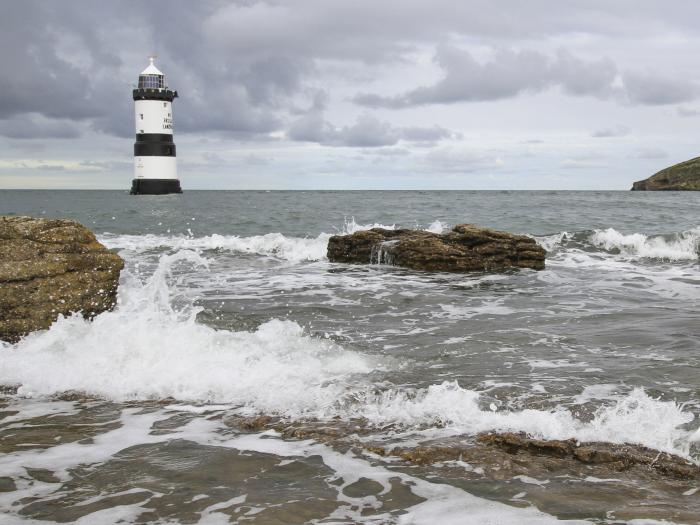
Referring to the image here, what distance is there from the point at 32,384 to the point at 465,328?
16.5 feet

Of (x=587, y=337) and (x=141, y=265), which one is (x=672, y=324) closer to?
(x=587, y=337)

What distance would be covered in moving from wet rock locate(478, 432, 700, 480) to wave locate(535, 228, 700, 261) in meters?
15.4

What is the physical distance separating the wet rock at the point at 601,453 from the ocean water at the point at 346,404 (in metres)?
0.09

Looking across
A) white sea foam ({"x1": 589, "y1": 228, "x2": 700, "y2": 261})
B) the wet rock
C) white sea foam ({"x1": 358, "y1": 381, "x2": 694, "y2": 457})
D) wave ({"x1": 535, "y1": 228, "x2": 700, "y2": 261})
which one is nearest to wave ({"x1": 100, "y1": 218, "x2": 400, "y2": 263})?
wave ({"x1": 535, "y1": 228, "x2": 700, "y2": 261})

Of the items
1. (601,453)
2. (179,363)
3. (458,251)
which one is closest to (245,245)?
(458,251)

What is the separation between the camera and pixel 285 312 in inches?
369

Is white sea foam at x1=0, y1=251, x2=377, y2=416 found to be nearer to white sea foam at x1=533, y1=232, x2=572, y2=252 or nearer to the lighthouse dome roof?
white sea foam at x1=533, y1=232, x2=572, y2=252

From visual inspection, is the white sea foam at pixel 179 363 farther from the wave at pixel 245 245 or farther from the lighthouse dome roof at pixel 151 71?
the lighthouse dome roof at pixel 151 71

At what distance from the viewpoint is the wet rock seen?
12.7 feet

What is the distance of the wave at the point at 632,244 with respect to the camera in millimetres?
18672

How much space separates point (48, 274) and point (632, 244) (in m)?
17.6

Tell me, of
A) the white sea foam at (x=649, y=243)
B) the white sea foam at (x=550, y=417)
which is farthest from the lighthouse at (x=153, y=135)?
the white sea foam at (x=550, y=417)

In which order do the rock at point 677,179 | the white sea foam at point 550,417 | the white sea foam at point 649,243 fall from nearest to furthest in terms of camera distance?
the white sea foam at point 550,417, the white sea foam at point 649,243, the rock at point 677,179

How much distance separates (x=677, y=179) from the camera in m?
88.4
